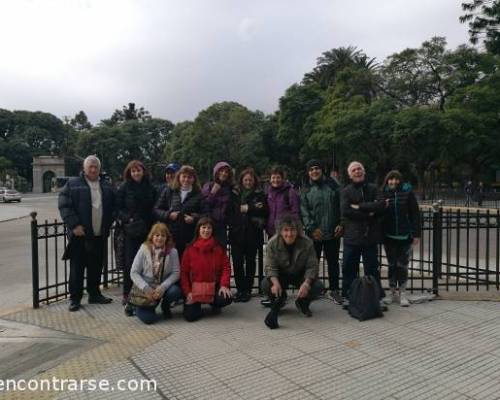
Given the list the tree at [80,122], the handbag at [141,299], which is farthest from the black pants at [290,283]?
the tree at [80,122]

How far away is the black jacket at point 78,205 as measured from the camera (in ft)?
17.7

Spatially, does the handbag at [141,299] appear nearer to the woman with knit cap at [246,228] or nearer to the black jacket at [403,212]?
the woman with knit cap at [246,228]

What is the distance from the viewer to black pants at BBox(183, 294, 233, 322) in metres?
4.94

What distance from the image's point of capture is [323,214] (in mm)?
5605

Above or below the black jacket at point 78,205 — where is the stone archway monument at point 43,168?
above

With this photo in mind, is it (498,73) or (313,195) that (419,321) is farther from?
(498,73)

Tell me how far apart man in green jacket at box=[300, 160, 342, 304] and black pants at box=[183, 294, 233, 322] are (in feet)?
4.56

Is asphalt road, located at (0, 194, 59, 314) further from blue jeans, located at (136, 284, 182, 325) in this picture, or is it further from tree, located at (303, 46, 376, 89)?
tree, located at (303, 46, 376, 89)

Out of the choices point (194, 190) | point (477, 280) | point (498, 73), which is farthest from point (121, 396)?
point (498, 73)

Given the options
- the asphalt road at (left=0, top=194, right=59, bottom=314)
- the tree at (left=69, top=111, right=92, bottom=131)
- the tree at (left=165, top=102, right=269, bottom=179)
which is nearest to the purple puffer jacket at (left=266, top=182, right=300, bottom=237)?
the asphalt road at (left=0, top=194, right=59, bottom=314)

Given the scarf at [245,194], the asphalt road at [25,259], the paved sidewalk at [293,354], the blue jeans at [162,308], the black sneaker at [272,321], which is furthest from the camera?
the asphalt road at [25,259]

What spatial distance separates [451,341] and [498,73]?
2926 cm

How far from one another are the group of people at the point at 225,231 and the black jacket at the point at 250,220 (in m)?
0.01

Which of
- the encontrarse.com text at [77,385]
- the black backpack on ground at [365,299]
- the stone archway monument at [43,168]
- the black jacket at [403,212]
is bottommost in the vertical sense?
the encontrarse.com text at [77,385]
